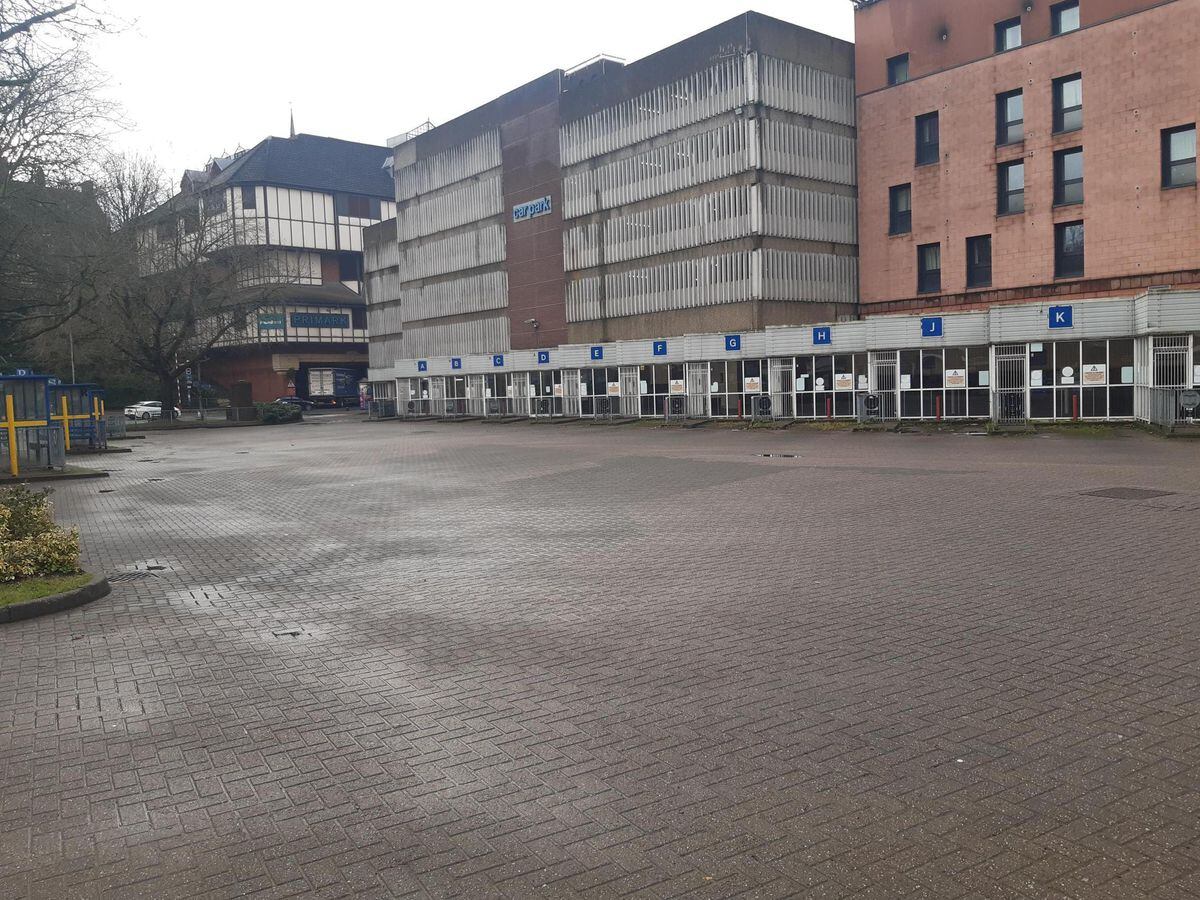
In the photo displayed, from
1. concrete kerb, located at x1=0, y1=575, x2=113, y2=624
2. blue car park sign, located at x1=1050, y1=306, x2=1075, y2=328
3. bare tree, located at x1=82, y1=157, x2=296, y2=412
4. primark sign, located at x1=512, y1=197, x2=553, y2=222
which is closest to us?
concrete kerb, located at x1=0, y1=575, x2=113, y2=624

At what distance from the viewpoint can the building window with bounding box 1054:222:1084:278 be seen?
40.1m

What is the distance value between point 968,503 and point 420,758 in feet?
36.7

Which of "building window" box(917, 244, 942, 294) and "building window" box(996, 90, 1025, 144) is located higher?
"building window" box(996, 90, 1025, 144)

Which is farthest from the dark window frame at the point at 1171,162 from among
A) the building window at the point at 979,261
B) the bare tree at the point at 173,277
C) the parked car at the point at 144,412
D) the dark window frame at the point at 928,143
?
the parked car at the point at 144,412

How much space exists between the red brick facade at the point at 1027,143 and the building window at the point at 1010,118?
14.4 inches

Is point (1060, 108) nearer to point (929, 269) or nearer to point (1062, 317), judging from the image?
point (929, 269)

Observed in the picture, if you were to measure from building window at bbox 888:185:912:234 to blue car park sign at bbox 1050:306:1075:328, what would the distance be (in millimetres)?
16447

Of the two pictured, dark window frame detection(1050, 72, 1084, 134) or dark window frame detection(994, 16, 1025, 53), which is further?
dark window frame detection(994, 16, 1025, 53)

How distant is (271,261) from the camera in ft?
201

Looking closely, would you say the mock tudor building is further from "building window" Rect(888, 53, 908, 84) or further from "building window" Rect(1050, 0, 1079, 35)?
"building window" Rect(1050, 0, 1079, 35)

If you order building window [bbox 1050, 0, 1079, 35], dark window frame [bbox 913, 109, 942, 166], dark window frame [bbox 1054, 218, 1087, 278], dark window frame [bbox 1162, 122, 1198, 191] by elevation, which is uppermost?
building window [bbox 1050, 0, 1079, 35]

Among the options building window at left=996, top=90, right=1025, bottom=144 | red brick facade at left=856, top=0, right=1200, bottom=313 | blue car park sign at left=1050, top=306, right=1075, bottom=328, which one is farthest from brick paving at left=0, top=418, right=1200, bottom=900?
building window at left=996, top=90, right=1025, bottom=144

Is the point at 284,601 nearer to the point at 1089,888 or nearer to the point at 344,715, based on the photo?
the point at 344,715

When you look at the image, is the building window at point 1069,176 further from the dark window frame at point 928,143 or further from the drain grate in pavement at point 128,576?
the drain grate in pavement at point 128,576
